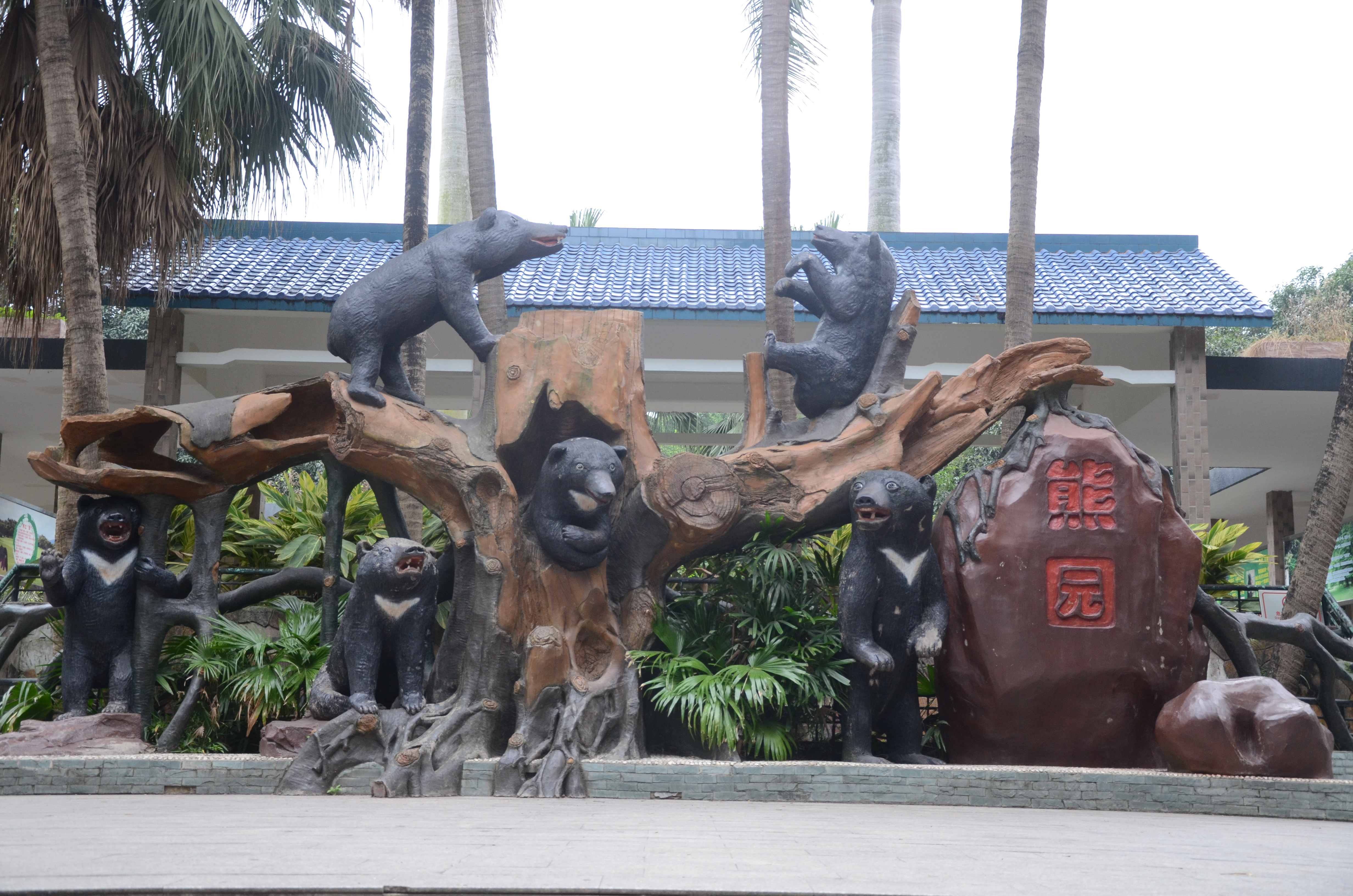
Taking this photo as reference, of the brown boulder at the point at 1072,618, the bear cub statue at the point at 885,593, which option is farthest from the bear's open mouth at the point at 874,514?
the brown boulder at the point at 1072,618

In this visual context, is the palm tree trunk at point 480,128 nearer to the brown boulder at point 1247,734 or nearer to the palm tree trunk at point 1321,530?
the brown boulder at point 1247,734

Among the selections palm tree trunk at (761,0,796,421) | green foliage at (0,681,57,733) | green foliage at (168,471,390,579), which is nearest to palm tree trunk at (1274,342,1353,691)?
palm tree trunk at (761,0,796,421)

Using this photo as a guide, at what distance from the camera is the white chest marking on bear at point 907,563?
5.57 m

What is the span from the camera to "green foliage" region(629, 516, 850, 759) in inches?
221

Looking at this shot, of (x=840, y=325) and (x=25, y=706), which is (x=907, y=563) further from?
(x=25, y=706)

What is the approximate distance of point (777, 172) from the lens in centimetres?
817

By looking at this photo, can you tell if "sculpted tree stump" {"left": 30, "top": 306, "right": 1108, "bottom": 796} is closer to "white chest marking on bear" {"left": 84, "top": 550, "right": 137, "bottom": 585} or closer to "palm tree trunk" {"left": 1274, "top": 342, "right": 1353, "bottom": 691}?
"white chest marking on bear" {"left": 84, "top": 550, "right": 137, "bottom": 585}

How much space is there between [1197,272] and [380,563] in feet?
32.8

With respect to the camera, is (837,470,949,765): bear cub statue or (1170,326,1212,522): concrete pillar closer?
(837,470,949,765): bear cub statue

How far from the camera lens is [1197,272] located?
39.2 ft

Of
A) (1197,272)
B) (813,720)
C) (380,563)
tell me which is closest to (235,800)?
(380,563)

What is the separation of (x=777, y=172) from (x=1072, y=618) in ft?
13.8

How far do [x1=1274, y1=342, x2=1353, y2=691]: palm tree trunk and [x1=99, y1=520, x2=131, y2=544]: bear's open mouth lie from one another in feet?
22.8

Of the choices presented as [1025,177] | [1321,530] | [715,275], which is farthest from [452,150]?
[1321,530]
